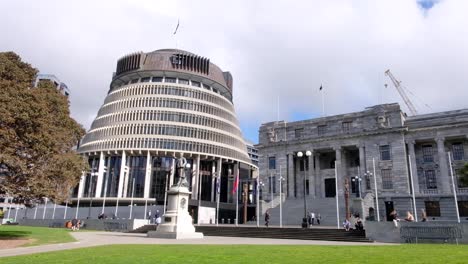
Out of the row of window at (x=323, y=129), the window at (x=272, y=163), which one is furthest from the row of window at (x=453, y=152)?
the window at (x=272, y=163)

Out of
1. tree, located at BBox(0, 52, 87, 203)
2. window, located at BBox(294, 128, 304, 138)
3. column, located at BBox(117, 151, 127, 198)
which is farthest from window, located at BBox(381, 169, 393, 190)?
column, located at BBox(117, 151, 127, 198)

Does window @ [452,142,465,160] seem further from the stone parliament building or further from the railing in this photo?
the railing

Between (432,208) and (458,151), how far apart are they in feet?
34.7

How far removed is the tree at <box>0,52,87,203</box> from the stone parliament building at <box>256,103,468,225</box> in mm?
33247

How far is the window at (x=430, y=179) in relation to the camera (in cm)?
5432

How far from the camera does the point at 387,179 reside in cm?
5591

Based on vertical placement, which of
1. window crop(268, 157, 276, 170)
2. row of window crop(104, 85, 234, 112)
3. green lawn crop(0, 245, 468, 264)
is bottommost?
green lawn crop(0, 245, 468, 264)

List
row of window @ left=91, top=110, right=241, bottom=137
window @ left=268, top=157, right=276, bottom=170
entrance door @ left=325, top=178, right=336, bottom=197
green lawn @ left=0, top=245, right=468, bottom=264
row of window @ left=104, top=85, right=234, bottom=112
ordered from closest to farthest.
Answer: green lawn @ left=0, top=245, right=468, bottom=264
entrance door @ left=325, top=178, right=336, bottom=197
window @ left=268, top=157, right=276, bottom=170
row of window @ left=91, top=110, right=241, bottom=137
row of window @ left=104, top=85, right=234, bottom=112

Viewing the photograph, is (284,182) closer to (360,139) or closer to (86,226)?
(360,139)

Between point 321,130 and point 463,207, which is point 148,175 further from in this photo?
point 463,207

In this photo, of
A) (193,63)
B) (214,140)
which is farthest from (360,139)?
(193,63)

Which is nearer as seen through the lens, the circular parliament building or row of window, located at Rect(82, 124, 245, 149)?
the circular parliament building

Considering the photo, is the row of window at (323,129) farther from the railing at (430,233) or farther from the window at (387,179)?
the railing at (430,233)

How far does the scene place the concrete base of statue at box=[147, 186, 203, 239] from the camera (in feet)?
103
